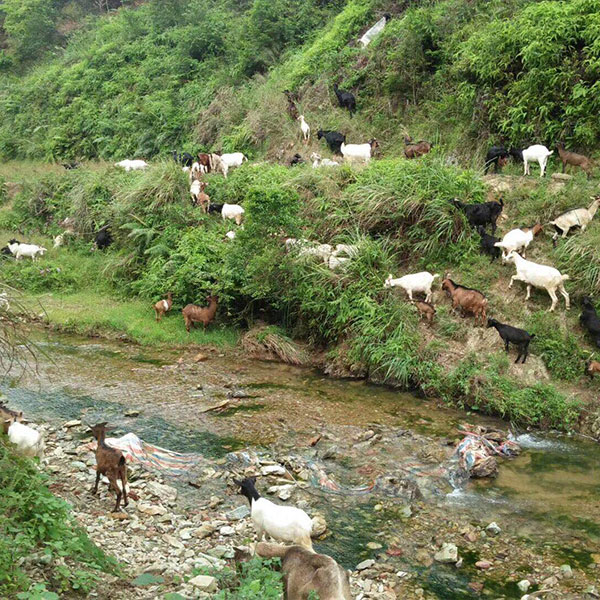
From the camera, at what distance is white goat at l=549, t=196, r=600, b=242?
495 inches

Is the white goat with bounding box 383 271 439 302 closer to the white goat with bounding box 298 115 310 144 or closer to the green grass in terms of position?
the green grass

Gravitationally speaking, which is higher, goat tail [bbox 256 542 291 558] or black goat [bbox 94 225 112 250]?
goat tail [bbox 256 542 291 558]

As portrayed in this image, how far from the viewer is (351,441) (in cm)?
1001

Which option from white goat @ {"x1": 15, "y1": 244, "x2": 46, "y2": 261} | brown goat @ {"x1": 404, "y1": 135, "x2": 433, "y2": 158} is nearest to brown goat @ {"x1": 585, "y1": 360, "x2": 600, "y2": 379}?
brown goat @ {"x1": 404, "y1": 135, "x2": 433, "y2": 158}

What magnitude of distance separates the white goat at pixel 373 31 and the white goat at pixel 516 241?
12.1 m

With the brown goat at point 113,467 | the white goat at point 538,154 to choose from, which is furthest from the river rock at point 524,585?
the white goat at point 538,154

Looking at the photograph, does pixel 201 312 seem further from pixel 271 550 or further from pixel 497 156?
pixel 271 550

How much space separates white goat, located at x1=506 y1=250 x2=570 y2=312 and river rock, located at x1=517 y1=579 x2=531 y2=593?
629cm

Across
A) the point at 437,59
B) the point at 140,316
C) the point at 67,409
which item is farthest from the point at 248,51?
the point at 67,409

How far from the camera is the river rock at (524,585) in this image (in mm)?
6704

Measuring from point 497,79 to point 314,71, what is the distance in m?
7.97

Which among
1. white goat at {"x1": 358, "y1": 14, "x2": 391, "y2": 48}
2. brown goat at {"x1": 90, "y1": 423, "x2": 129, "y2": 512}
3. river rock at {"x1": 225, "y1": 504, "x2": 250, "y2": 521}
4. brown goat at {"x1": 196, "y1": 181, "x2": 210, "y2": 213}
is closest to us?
brown goat at {"x1": 90, "y1": 423, "x2": 129, "y2": 512}

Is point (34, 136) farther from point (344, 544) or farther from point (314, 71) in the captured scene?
point (344, 544)

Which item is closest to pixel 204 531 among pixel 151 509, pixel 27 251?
pixel 151 509
